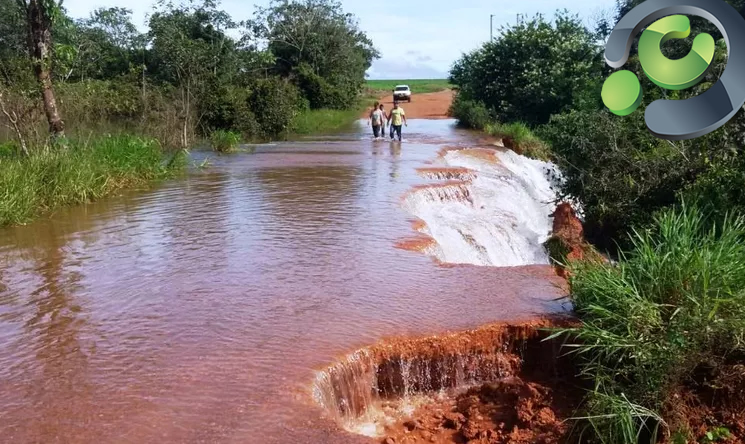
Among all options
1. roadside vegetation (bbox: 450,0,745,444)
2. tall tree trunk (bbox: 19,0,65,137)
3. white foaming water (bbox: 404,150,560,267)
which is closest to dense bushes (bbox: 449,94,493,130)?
white foaming water (bbox: 404,150,560,267)

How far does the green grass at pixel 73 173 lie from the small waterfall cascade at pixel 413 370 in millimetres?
6684

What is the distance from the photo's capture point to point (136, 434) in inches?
161

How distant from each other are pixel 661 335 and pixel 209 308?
12.9 feet

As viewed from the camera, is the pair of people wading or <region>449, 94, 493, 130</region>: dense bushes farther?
<region>449, 94, 493, 130</region>: dense bushes

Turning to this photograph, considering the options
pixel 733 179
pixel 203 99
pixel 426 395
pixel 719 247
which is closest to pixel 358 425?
pixel 426 395

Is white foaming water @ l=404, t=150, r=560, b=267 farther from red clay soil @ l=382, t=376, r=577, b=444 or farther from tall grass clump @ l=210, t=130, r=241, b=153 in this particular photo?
tall grass clump @ l=210, t=130, r=241, b=153

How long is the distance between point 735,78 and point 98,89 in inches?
637

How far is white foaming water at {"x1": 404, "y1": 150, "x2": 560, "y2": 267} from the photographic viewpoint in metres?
10.0

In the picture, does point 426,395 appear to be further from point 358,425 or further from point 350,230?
point 350,230

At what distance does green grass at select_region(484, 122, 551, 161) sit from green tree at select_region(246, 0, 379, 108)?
12.7 m

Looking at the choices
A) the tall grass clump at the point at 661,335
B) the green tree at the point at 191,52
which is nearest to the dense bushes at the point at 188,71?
the green tree at the point at 191,52

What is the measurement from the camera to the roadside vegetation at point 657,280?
4555mm

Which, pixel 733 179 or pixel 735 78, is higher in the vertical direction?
pixel 735 78

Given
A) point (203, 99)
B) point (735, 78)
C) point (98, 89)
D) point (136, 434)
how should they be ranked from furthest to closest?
point (203, 99) → point (98, 89) → point (735, 78) → point (136, 434)
